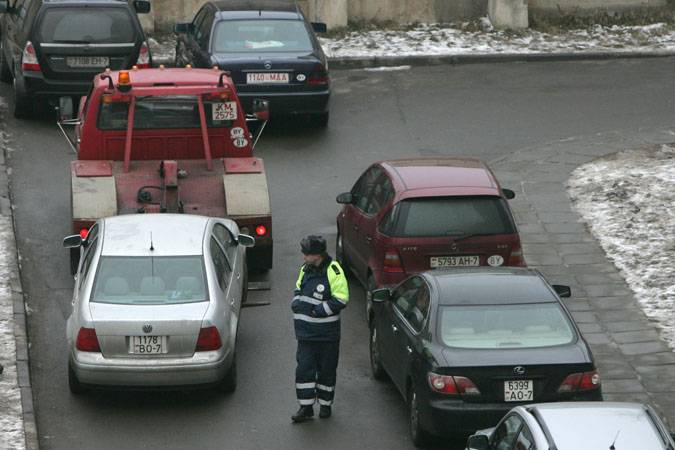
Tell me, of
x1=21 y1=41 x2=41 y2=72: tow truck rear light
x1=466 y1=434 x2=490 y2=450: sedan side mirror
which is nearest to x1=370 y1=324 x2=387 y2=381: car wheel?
x1=466 y1=434 x2=490 y2=450: sedan side mirror

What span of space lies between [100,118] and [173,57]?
8870 millimetres

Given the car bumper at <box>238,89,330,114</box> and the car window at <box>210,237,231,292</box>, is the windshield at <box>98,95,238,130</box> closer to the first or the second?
the car window at <box>210,237,231,292</box>

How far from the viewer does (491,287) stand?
12773 millimetres

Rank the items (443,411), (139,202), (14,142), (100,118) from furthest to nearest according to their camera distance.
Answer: (14,142)
(100,118)
(139,202)
(443,411)

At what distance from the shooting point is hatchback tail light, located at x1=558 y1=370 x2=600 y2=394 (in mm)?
11992

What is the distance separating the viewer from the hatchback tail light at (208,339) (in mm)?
13133

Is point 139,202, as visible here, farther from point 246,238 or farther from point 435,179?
point 435,179

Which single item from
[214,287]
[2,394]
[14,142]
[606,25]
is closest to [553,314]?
[214,287]

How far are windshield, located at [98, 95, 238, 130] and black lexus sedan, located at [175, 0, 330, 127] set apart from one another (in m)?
4.03

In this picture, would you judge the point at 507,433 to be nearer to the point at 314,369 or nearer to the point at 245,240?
the point at 314,369

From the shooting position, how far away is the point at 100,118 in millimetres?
17266

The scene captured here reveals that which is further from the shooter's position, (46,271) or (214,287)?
(46,271)

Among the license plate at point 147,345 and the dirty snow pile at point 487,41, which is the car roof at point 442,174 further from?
the dirty snow pile at point 487,41

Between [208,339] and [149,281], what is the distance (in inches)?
34.5
